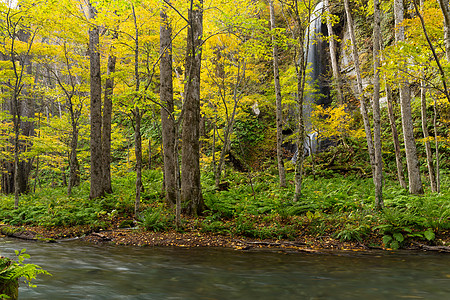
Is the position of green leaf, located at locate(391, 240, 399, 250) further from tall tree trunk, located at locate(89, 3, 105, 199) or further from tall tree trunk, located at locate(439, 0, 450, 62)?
tall tree trunk, located at locate(89, 3, 105, 199)

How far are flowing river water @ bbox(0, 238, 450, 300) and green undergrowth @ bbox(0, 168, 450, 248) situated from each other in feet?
2.99

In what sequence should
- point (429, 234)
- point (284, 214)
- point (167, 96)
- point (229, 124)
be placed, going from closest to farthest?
point (429, 234)
point (284, 214)
point (167, 96)
point (229, 124)

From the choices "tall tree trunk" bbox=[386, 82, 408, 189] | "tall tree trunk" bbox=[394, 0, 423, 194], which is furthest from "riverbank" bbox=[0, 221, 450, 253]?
"tall tree trunk" bbox=[386, 82, 408, 189]

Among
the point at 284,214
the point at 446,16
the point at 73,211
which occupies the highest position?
the point at 446,16

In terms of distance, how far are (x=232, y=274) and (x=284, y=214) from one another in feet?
11.3

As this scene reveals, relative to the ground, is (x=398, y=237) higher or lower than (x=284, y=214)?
lower

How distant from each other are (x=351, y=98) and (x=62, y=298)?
1877 centimetres

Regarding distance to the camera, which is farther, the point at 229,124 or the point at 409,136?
the point at 229,124

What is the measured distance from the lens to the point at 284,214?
7727 mm

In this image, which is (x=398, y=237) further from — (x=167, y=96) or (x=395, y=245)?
(x=167, y=96)

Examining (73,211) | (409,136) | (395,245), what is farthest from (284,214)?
(73,211)

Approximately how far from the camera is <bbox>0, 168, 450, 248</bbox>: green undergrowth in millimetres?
6469

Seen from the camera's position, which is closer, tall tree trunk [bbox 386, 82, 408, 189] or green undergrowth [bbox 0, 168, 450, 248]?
green undergrowth [bbox 0, 168, 450, 248]

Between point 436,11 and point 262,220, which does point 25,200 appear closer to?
point 262,220
